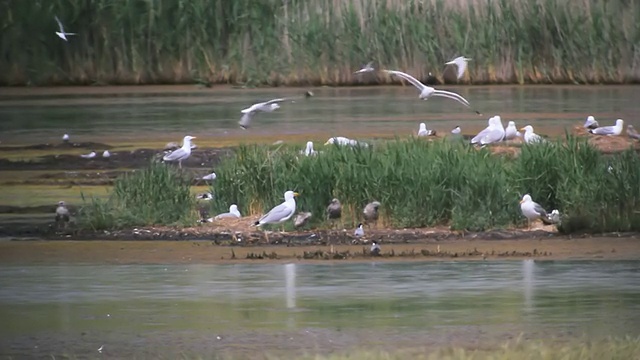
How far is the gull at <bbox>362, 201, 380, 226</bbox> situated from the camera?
14.5 meters

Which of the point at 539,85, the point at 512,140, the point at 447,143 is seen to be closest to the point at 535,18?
the point at 539,85

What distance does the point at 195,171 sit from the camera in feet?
66.8

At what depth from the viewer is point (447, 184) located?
14.7 meters

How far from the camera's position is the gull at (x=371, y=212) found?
14.5 metres

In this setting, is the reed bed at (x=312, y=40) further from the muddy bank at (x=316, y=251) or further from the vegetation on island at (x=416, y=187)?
the muddy bank at (x=316, y=251)

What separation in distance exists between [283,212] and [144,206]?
1.72 meters

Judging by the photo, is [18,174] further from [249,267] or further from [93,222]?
[249,267]

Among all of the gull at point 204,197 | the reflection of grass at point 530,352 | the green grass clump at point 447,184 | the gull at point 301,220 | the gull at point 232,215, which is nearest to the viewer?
the reflection of grass at point 530,352

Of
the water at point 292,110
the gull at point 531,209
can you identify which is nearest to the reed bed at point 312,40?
the water at point 292,110

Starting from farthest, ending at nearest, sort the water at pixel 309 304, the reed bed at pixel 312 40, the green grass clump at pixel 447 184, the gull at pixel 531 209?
1. the reed bed at pixel 312 40
2. the green grass clump at pixel 447 184
3. the gull at pixel 531 209
4. the water at pixel 309 304

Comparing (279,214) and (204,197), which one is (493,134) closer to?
(204,197)

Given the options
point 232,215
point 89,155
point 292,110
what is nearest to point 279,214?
point 232,215

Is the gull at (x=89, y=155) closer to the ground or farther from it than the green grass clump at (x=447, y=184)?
closer to the ground

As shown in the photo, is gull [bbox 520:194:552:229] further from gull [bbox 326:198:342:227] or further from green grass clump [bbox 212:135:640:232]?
gull [bbox 326:198:342:227]
